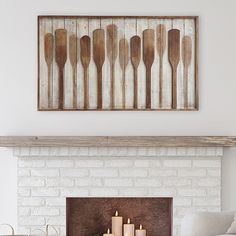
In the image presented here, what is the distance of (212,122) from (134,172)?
2.36 feet

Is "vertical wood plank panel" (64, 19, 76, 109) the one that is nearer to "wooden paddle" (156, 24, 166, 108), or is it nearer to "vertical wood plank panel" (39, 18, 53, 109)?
"vertical wood plank panel" (39, 18, 53, 109)

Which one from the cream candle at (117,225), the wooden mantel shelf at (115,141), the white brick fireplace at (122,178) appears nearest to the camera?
the wooden mantel shelf at (115,141)

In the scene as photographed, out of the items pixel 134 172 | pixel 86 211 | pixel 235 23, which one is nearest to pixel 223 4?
pixel 235 23

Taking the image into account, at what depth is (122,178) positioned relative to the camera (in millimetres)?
5535

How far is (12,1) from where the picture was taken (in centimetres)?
558

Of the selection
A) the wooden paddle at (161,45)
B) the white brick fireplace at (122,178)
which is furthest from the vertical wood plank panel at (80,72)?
the wooden paddle at (161,45)

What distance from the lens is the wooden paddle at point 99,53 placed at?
18.2ft

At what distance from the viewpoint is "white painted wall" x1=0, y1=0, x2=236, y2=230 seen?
5.55m

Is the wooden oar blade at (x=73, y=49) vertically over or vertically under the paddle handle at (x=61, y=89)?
over

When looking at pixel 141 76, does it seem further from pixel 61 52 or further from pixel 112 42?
pixel 61 52

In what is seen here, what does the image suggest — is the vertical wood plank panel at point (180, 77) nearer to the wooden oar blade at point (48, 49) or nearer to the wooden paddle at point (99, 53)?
the wooden paddle at point (99, 53)

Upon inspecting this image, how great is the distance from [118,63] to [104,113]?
403 mm

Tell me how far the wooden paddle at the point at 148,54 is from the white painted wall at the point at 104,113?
14 cm

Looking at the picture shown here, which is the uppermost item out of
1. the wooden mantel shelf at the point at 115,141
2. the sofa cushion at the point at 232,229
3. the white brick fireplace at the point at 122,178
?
the wooden mantel shelf at the point at 115,141
